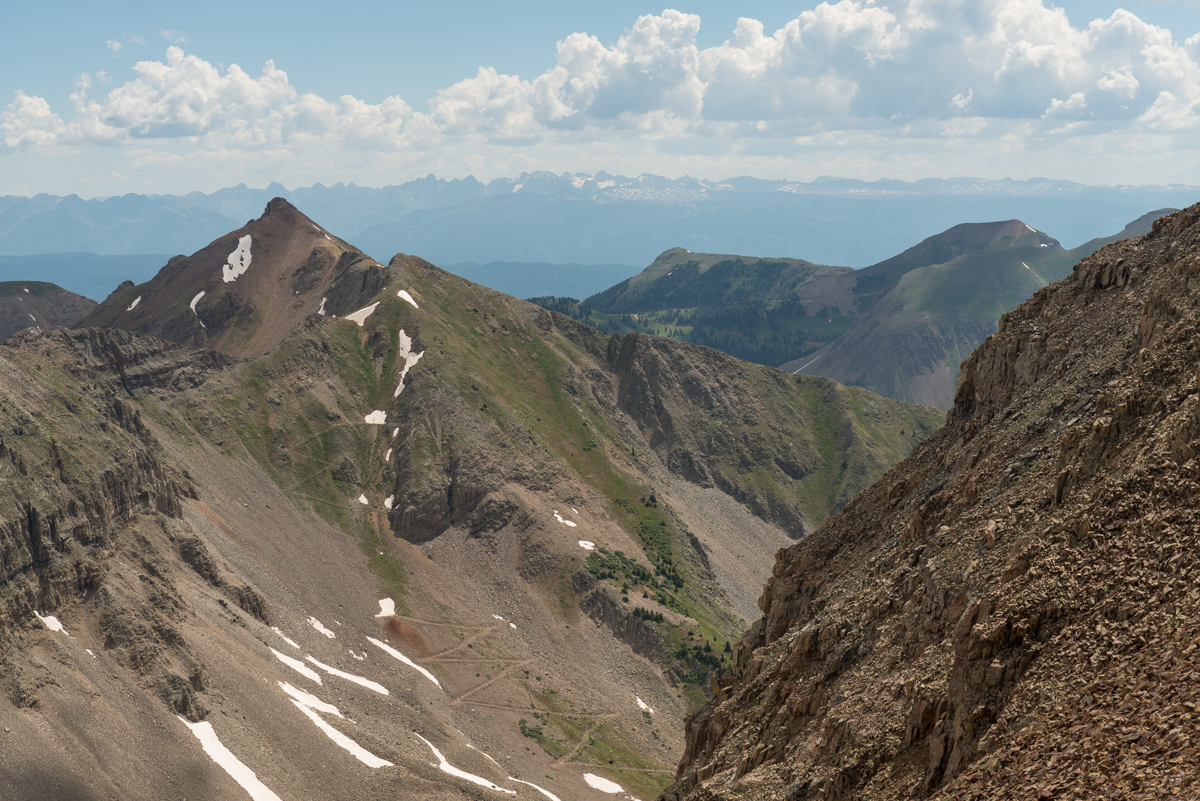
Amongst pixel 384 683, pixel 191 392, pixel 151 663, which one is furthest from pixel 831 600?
pixel 191 392

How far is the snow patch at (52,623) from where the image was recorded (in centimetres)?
9338

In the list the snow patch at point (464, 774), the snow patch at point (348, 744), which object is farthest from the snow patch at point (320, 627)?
the snow patch at point (464, 774)

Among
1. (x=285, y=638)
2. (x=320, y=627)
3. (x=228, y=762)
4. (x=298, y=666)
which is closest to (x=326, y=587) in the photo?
(x=320, y=627)

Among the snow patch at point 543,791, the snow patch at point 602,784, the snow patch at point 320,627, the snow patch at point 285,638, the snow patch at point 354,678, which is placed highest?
the snow patch at point 285,638

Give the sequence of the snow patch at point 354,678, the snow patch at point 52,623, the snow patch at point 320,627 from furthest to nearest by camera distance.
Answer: the snow patch at point 320,627 < the snow patch at point 354,678 < the snow patch at point 52,623

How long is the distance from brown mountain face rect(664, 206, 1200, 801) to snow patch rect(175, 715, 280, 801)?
54.1 meters

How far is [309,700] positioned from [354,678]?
14.9m

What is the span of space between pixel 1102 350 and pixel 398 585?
5147 inches

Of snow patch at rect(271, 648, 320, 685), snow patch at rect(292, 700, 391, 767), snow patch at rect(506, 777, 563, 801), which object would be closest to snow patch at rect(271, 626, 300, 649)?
snow patch at rect(271, 648, 320, 685)

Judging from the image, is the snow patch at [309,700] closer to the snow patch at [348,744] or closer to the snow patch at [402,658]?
the snow patch at [348,744]

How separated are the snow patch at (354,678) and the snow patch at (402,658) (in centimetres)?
1026

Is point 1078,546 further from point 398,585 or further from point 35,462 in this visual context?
point 398,585

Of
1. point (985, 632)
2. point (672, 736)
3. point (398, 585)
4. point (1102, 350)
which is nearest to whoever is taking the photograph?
point (985, 632)

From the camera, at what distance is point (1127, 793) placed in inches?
765
